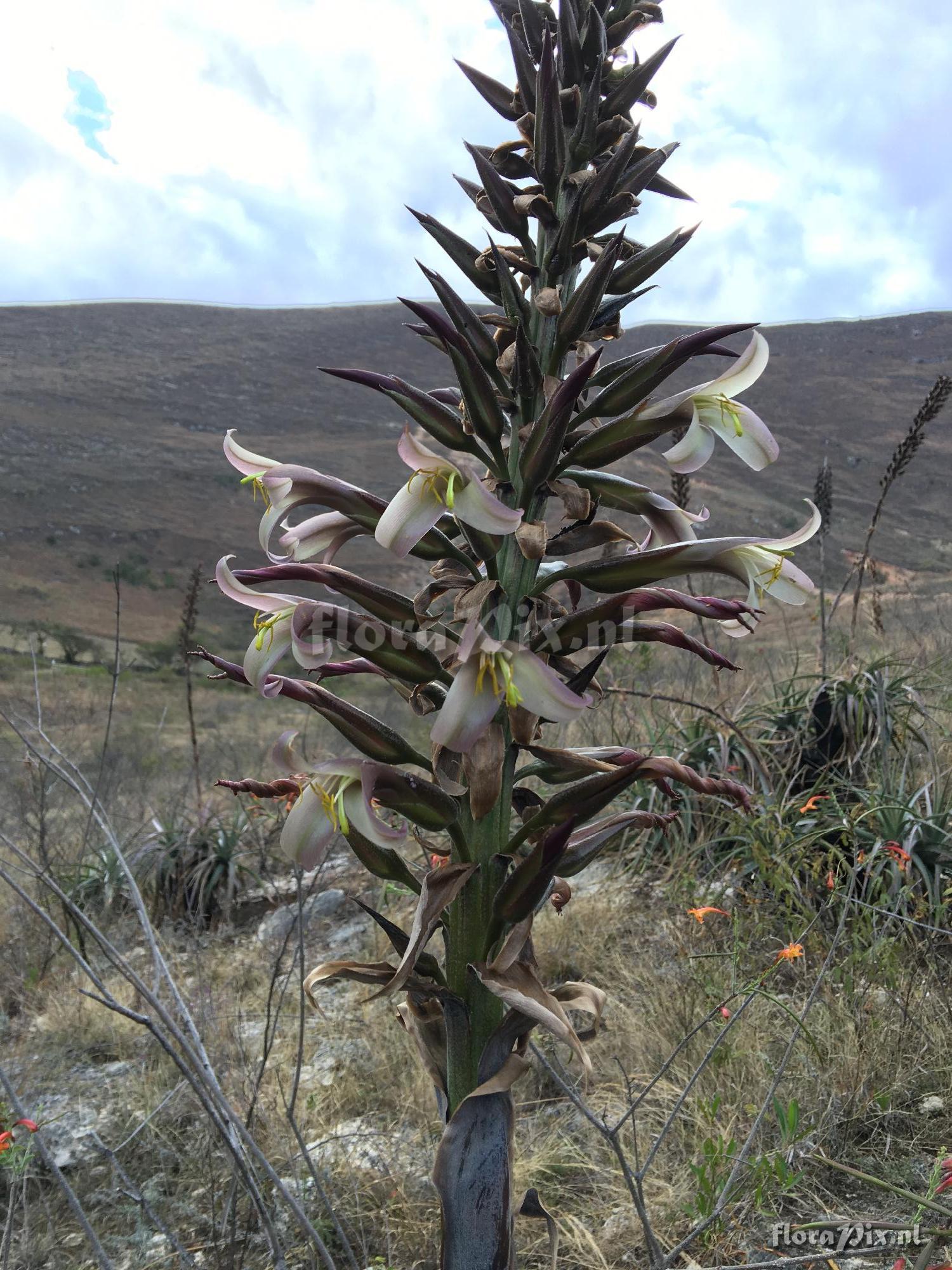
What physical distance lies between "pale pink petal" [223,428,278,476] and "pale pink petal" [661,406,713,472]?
882 millimetres

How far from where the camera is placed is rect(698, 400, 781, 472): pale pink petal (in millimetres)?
1720

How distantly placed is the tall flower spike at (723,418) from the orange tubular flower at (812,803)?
3062 mm

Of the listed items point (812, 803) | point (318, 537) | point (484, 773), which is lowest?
point (812, 803)

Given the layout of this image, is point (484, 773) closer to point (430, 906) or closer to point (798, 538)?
point (430, 906)

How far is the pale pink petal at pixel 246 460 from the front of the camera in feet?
6.14

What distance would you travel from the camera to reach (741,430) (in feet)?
5.70

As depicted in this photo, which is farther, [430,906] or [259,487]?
[259,487]

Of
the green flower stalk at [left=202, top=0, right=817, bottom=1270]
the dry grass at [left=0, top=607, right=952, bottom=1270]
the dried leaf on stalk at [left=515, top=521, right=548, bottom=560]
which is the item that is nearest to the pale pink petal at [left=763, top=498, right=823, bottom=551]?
the green flower stalk at [left=202, top=0, right=817, bottom=1270]

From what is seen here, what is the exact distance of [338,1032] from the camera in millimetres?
4758

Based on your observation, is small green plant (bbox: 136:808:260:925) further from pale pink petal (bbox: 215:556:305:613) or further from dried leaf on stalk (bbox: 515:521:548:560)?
dried leaf on stalk (bbox: 515:521:548:560)

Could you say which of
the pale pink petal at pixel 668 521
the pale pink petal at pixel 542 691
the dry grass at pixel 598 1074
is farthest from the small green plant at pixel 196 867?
the pale pink petal at pixel 542 691

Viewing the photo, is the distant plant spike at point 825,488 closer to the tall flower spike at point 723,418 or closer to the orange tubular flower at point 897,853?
the orange tubular flower at point 897,853

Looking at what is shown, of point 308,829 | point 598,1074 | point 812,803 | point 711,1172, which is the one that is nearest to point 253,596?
point 308,829

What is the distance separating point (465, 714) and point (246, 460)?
3.12ft
